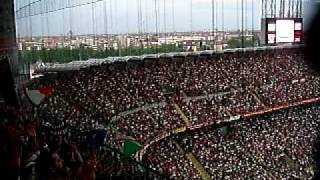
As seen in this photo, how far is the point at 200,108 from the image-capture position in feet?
67.5

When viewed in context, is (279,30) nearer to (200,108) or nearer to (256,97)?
(256,97)

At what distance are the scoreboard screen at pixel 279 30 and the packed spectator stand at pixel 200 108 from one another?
203cm

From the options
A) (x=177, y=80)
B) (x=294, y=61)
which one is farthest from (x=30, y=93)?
(x=294, y=61)

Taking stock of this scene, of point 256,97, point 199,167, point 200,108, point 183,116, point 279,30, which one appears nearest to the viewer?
point 199,167

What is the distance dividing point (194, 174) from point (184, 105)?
5.76 metres

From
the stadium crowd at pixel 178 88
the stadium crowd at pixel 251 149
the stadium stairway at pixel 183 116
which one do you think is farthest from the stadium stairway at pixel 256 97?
the stadium stairway at pixel 183 116

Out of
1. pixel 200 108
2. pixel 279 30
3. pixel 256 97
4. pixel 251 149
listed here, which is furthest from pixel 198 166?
pixel 256 97

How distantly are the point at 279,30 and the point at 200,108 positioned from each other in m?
4.75

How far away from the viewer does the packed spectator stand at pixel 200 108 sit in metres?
15.9

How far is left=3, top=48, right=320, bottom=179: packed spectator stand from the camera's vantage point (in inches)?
626

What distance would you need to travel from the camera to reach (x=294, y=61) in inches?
1092

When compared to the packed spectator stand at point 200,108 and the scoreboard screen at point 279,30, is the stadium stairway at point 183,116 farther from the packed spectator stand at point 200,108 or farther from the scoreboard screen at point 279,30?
the scoreboard screen at point 279,30

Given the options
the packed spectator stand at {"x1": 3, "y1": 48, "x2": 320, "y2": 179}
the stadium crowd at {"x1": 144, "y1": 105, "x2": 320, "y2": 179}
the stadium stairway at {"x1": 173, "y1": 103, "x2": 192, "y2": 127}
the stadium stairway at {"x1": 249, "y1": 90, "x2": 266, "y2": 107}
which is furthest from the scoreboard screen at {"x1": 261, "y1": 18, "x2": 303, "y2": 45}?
the stadium stairway at {"x1": 173, "y1": 103, "x2": 192, "y2": 127}

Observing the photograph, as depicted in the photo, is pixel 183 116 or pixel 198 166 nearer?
pixel 198 166
